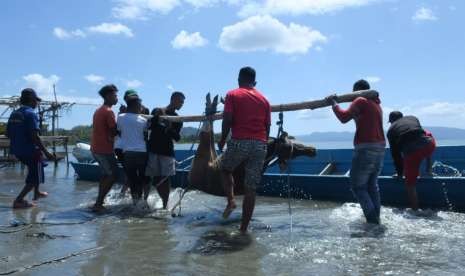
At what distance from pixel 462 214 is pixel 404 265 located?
11.4 feet

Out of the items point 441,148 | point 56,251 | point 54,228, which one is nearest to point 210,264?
point 56,251

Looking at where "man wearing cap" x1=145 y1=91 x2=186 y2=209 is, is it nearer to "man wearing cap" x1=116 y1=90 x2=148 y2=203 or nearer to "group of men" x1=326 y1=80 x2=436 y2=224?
"man wearing cap" x1=116 y1=90 x2=148 y2=203

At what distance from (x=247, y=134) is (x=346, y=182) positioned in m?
3.72

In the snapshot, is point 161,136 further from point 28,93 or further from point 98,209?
point 28,93

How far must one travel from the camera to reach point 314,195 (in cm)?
920

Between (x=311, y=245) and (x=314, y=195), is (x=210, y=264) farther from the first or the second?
(x=314, y=195)

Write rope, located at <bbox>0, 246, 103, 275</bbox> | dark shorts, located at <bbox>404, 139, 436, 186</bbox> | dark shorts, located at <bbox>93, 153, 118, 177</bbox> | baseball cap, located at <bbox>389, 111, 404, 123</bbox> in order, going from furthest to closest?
baseball cap, located at <bbox>389, 111, 404, 123</bbox>, dark shorts, located at <bbox>93, 153, 118, 177</bbox>, dark shorts, located at <bbox>404, 139, 436, 186</bbox>, rope, located at <bbox>0, 246, 103, 275</bbox>

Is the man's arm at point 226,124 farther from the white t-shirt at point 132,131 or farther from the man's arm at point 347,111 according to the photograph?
the white t-shirt at point 132,131

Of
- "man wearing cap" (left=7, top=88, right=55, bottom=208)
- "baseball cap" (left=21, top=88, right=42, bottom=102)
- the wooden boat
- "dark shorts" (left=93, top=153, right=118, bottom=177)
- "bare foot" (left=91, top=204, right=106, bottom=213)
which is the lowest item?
"bare foot" (left=91, top=204, right=106, bottom=213)

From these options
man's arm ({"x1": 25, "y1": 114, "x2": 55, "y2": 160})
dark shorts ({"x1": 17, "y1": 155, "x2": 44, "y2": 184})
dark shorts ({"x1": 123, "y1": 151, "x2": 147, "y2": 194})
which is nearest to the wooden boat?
dark shorts ({"x1": 123, "y1": 151, "x2": 147, "y2": 194})

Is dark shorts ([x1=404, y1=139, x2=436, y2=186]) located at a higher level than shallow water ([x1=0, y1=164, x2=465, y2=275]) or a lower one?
higher

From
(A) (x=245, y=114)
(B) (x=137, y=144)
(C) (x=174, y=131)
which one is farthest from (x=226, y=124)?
(B) (x=137, y=144)

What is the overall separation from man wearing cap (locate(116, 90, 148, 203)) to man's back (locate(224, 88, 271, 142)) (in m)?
2.32

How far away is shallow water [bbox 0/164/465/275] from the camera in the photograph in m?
4.12
